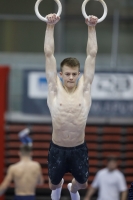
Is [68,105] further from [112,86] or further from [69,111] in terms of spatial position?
[112,86]

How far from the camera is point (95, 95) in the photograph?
13352 mm

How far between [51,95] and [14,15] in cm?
590

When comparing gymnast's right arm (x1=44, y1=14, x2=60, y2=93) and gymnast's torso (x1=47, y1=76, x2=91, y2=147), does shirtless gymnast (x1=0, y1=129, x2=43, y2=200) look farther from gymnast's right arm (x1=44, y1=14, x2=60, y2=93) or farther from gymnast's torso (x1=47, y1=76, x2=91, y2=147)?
gymnast's right arm (x1=44, y1=14, x2=60, y2=93)

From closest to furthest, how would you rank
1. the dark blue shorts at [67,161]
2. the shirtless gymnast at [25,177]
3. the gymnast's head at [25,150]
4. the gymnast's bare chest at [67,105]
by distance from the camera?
the gymnast's bare chest at [67,105], the dark blue shorts at [67,161], the gymnast's head at [25,150], the shirtless gymnast at [25,177]

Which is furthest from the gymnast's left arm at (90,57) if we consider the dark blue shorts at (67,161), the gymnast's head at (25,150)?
the gymnast's head at (25,150)

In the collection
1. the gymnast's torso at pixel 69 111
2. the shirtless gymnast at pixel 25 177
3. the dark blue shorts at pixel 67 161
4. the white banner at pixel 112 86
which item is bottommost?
the shirtless gymnast at pixel 25 177

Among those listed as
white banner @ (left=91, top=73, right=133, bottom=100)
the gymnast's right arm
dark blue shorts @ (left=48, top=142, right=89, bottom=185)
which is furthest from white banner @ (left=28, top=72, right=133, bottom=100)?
the gymnast's right arm

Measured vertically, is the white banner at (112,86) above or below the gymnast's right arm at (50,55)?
below

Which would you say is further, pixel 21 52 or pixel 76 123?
pixel 21 52

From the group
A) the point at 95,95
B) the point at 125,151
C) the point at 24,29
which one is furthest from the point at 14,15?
the point at 125,151

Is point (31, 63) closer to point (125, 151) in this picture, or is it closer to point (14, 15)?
point (14, 15)

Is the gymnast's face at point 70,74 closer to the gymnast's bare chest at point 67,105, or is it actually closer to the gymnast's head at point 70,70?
the gymnast's head at point 70,70

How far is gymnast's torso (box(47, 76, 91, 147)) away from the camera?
7770 mm

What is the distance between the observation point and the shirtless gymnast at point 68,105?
7715mm
